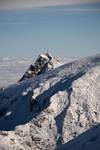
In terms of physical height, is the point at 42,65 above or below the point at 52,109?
above

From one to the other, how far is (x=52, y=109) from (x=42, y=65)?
4773cm

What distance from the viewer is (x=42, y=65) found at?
12538cm

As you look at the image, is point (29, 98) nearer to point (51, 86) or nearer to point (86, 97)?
point (51, 86)

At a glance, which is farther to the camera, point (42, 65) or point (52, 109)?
point (42, 65)

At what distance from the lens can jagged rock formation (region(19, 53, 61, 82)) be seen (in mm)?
118981

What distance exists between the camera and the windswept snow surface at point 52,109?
72.3 meters

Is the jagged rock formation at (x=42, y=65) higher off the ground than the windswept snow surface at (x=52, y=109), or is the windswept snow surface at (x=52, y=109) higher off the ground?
the jagged rock formation at (x=42, y=65)

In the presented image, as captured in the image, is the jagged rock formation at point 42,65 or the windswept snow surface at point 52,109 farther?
the jagged rock formation at point 42,65

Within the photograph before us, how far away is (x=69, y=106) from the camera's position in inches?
3152

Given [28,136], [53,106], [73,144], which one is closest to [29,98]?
[53,106]

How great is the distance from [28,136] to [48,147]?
12.4ft

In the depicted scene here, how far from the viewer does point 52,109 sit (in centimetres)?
7856

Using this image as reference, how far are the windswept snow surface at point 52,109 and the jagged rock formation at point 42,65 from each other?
19492 mm

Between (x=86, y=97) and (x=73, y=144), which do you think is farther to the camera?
(x=86, y=97)
